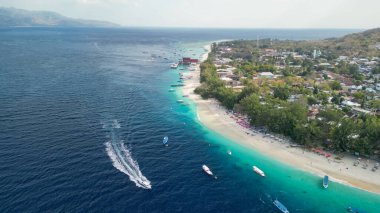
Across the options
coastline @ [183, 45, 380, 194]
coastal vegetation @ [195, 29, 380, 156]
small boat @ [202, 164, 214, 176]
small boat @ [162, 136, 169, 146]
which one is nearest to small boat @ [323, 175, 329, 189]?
coastline @ [183, 45, 380, 194]

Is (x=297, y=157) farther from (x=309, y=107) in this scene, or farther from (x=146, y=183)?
(x=146, y=183)

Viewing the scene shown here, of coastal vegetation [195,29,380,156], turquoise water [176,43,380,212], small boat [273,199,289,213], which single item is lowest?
turquoise water [176,43,380,212]

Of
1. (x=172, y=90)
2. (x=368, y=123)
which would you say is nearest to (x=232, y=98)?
(x=172, y=90)

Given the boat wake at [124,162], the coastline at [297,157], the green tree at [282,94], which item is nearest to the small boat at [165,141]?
the boat wake at [124,162]

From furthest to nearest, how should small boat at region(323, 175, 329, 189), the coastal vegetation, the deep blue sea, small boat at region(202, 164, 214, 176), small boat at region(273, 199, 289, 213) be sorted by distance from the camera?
the coastal vegetation → small boat at region(202, 164, 214, 176) → small boat at region(323, 175, 329, 189) → the deep blue sea → small boat at region(273, 199, 289, 213)

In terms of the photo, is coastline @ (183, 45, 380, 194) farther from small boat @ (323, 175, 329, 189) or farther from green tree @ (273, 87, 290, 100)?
green tree @ (273, 87, 290, 100)

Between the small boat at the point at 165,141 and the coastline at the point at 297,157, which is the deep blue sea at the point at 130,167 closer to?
the small boat at the point at 165,141
